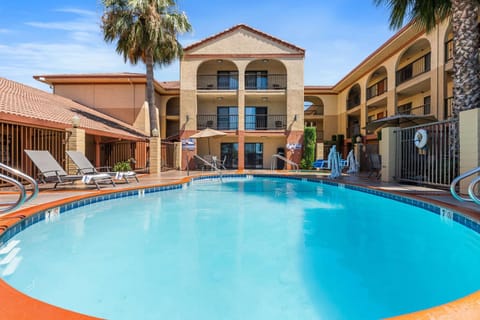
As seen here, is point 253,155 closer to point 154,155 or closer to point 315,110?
point 154,155

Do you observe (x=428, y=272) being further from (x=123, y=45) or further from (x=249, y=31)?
(x=249, y=31)

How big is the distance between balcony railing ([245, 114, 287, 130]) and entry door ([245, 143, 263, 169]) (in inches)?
54.5

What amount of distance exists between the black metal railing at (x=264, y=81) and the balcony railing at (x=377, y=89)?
6.44m

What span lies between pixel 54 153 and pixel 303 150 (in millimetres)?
14283

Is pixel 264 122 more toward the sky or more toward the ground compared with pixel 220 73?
more toward the ground

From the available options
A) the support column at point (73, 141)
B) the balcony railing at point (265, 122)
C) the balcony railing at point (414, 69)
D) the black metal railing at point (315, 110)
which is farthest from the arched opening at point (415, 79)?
the support column at point (73, 141)

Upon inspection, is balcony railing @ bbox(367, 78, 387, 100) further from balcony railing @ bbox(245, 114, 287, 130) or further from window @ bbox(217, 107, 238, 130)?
window @ bbox(217, 107, 238, 130)

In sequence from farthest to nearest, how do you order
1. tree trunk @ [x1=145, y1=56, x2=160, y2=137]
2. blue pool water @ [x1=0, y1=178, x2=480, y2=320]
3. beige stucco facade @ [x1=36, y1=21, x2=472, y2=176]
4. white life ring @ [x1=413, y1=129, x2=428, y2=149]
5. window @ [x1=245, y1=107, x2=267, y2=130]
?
window @ [x1=245, y1=107, x2=267, y2=130] < beige stucco facade @ [x1=36, y1=21, x2=472, y2=176] < tree trunk @ [x1=145, y1=56, x2=160, y2=137] < white life ring @ [x1=413, y1=129, x2=428, y2=149] < blue pool water @ [x1=0, y1=178, x2=480, y2=320]

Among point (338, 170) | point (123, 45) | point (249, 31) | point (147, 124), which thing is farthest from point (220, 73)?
point (338, 170)

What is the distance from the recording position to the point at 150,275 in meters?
3.50

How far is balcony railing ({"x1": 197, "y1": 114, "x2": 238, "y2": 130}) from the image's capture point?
21.7m

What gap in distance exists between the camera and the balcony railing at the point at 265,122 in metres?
21.6

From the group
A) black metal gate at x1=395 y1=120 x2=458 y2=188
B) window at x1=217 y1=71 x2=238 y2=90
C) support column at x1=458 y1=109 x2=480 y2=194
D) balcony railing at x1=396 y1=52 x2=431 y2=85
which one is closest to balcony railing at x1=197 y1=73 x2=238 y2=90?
window at x1=217 y1=71 x2=238 y2=90

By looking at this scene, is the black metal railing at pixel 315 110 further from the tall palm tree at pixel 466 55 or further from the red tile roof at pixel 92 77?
the tall palm tree at pixel 466 55
